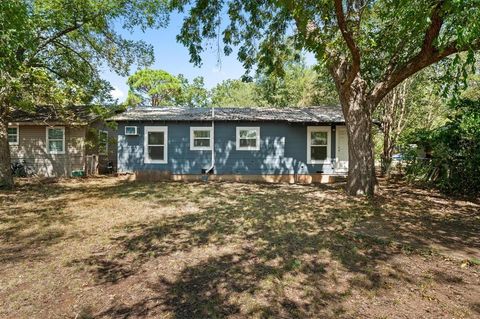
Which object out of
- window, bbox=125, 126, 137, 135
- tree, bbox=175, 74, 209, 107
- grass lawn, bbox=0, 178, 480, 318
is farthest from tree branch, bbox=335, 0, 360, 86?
tree, bbox=175, 74, 209, 107

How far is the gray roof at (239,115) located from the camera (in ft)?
42.2

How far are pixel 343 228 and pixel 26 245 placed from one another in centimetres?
545

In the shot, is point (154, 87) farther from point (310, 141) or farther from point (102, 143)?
point (310, 141)

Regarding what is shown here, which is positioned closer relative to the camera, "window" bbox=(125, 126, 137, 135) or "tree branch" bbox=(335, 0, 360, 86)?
"tree branch" bbox=(335, 0, 360, 86)

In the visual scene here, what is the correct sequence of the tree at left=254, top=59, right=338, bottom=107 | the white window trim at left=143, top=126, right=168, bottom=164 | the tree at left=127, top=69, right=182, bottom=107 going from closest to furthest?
the white window trim at left=143, top=126, right=168, bottom=164 < the tree at left=254, top=59, right=338, bottom=107 < the tree at left=127, top=69, right=182, bottom=107

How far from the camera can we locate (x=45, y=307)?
3.01 meters

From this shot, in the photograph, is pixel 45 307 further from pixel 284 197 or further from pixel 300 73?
pixel 300 73

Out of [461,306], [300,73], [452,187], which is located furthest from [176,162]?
[300,73]

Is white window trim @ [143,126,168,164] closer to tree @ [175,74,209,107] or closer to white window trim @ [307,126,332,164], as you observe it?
white window trim @ [307,126,332,164]

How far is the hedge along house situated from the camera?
Result: 43.1 ft

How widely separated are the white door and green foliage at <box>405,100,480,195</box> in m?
3.32

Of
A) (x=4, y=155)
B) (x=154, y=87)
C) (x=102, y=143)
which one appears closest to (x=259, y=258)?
(x=4, y=155)

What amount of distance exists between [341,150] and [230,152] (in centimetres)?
488

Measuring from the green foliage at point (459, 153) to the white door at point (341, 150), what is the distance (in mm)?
3323
